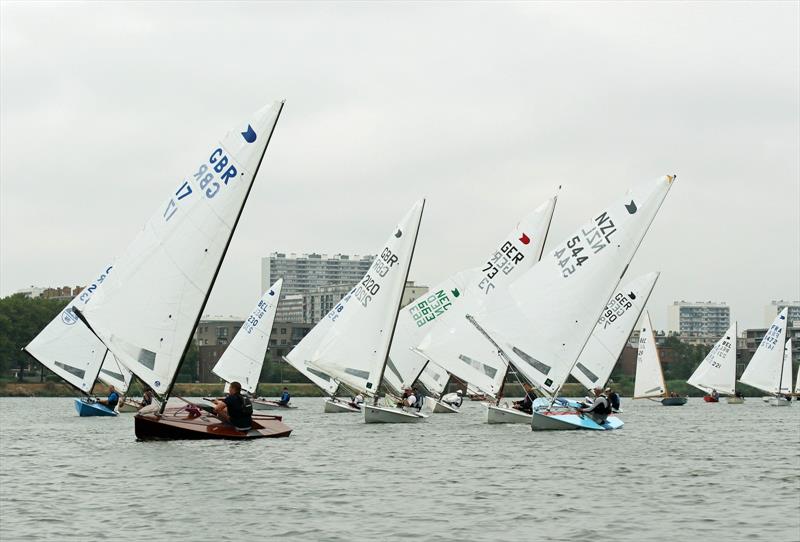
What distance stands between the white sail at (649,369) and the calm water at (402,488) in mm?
54318

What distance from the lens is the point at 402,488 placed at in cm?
2594

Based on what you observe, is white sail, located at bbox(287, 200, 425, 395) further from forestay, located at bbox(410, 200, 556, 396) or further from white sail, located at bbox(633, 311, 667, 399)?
white sail, located at bbox(633, 311, 667, 399)

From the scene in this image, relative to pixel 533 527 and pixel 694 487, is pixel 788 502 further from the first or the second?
pixel 533 527

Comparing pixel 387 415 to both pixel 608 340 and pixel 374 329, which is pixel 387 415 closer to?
pixel 374 329

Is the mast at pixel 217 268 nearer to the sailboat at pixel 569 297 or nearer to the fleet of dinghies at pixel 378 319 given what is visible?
the fleet of dinghies at pixel 378 319

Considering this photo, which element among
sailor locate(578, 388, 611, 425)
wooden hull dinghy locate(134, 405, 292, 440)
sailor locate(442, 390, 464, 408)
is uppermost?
sailor locate(442, 390, 464, 408)

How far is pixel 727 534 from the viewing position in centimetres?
1944

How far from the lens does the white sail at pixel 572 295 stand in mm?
44875

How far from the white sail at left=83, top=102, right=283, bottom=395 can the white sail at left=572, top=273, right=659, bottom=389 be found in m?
31.4

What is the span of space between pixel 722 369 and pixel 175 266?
251 ft

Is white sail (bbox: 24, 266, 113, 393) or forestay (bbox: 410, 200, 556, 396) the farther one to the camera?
white sail (bbox: 24, 266, 113, 393)

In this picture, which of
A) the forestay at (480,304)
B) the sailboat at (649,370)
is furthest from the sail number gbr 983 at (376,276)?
the sailboat at (649,370)

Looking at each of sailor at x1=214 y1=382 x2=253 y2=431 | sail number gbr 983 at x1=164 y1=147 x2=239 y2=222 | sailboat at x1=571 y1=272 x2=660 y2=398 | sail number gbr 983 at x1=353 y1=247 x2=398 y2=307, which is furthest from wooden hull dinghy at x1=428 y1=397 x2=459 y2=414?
sail number gbr 983 at x1=164 y1=147 x2=239 y2=222

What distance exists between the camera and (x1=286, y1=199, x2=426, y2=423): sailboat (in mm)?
51438
